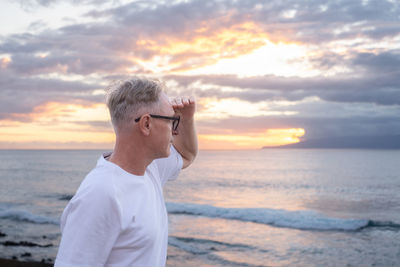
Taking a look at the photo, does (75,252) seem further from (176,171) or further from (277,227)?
(277,227)

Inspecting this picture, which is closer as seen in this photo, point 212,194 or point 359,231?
point 359,231

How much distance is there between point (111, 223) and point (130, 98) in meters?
0.57

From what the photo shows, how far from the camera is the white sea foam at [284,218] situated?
1947cm

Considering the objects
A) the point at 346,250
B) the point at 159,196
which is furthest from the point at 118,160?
the point at 346,250

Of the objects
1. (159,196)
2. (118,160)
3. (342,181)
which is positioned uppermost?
(118,160)

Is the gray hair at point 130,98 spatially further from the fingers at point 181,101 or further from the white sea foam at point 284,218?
the white sea foam at point 284,218

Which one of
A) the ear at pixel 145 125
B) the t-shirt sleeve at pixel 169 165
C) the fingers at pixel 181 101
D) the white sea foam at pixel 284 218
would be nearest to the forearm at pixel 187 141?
the t-shirt sleeve at pixel 169 165

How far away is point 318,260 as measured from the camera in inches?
499

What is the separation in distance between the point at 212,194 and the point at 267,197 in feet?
15.7

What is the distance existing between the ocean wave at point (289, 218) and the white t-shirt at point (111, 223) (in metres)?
18.1

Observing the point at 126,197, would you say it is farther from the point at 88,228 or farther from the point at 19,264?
the point at 19,264

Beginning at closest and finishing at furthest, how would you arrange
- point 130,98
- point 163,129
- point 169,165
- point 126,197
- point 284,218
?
point 126,197 < point 130,98 < point 163,129 < point 169,165 < point 284,218

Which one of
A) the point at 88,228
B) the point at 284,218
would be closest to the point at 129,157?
the point at 88,228

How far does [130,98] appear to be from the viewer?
5.79ft
